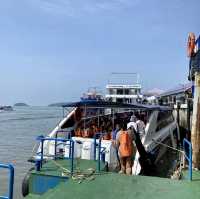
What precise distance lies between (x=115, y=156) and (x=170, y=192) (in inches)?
188

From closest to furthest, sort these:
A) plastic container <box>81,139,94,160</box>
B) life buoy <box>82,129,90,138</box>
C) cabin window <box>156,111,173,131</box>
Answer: plastic container <box>81,139,94,160</box>, life buoy <box>82,129,90,138</box>, cabin window <box>156,111,173,131</box>

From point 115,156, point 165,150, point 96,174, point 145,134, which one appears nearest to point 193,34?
point 165,150

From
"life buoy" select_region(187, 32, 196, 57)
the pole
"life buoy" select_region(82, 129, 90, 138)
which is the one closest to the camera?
the pole

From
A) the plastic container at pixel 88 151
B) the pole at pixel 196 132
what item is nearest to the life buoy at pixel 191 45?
the pole at pixel 196 132

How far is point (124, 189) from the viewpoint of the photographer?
739cm

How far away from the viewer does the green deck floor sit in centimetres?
699

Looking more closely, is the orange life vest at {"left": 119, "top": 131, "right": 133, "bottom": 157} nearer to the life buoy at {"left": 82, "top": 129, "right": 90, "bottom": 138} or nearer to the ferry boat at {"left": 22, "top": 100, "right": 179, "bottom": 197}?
the ferry boat at {"left": 22, "top": 100, "right": 179, "bottom": 197}

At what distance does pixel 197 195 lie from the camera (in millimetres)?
7043

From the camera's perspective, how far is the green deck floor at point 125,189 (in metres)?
6.99

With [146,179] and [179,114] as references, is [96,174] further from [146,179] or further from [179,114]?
[179,114]

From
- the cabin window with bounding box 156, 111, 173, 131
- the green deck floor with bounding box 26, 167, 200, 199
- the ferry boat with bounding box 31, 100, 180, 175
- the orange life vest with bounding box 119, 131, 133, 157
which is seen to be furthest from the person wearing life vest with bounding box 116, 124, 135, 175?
the cabin window with bounding box 156, 111, 173, 131

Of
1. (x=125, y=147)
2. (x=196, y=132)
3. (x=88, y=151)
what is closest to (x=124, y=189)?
(x=125, y=147)

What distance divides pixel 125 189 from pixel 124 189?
21 mm

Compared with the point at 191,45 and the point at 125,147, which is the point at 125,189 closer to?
the point at 125,147
